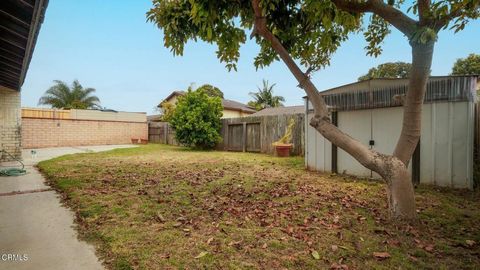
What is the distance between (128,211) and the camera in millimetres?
3604

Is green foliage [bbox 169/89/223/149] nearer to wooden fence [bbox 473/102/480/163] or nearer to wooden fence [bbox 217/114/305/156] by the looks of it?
wooden fence [bbox 217/114/305/156]

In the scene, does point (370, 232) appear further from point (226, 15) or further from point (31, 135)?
point (31, 135)

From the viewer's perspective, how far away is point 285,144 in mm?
10094

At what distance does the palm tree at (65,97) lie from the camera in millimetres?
22656

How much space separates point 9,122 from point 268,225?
34.0ft

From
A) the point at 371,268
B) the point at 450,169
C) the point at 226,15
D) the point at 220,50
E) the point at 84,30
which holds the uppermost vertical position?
the point at 84,30

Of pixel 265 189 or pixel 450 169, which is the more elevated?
pixel 450 169

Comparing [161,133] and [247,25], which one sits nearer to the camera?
[247,25]

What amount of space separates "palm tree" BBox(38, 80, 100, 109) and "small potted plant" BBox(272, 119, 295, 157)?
20.6 metres

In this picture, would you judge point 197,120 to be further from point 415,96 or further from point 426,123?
point 415,96

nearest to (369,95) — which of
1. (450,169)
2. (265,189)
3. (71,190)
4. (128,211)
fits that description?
(450,169)

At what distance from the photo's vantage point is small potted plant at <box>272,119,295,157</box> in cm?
1005

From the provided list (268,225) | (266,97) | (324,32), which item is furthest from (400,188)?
(266,97)

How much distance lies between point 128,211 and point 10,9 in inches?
132
